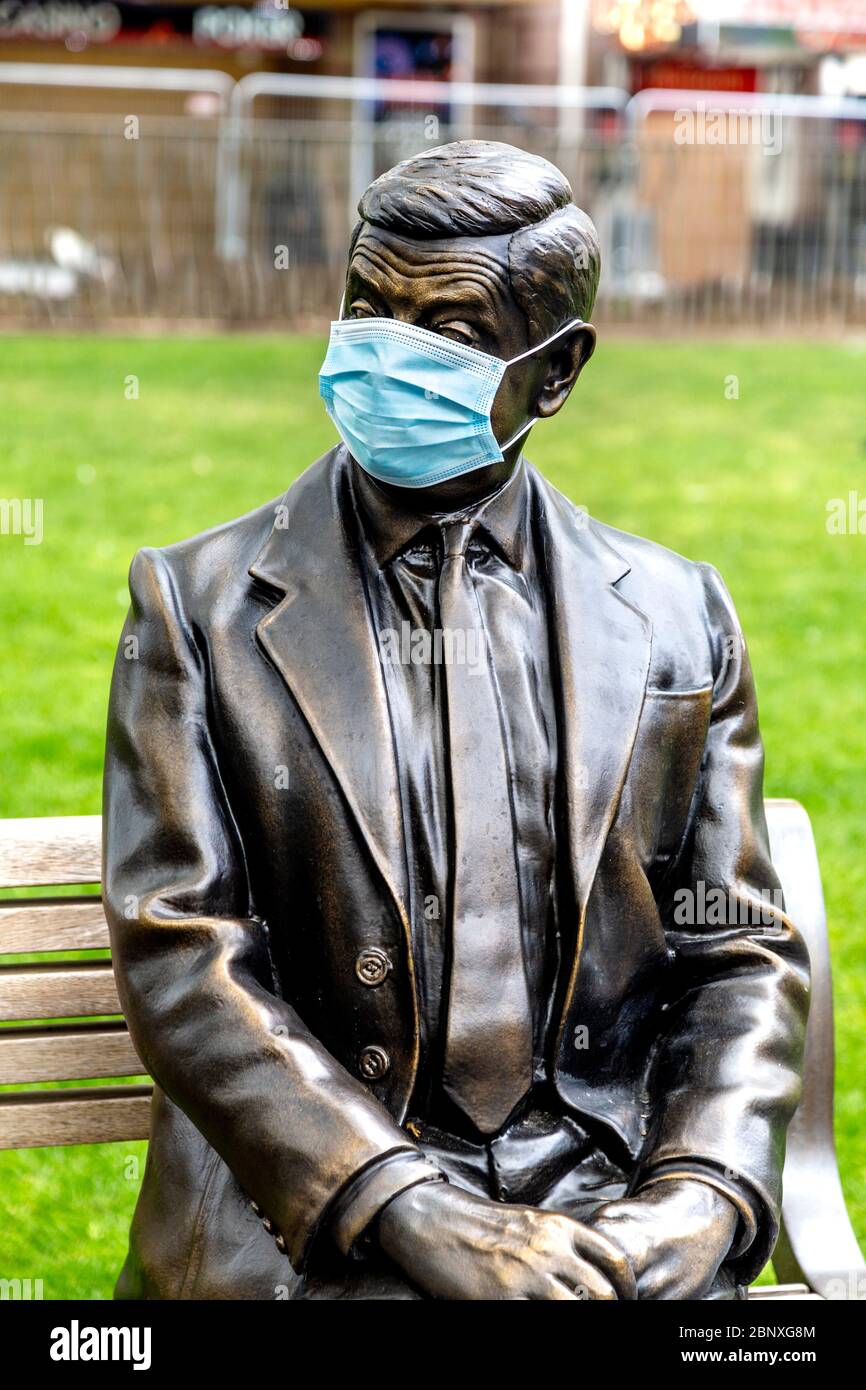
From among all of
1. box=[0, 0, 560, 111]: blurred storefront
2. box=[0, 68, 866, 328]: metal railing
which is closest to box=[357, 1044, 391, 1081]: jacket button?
box=[0, 68, 866, 328]: metal railing

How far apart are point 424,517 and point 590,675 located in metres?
0.38

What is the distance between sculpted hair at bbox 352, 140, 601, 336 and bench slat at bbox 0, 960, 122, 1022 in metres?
1.88

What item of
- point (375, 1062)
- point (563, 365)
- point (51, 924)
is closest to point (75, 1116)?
point (51, 924)

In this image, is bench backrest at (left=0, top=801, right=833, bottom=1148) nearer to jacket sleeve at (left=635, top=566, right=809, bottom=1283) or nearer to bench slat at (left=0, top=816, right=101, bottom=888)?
bench slat at (left=0, top=816, right=101, bottom=888)

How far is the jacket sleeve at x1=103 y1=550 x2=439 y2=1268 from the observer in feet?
10.0

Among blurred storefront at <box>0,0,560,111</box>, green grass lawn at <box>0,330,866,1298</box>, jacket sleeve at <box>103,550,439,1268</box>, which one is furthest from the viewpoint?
blurred storefront at <box>0,0,560,111</box>

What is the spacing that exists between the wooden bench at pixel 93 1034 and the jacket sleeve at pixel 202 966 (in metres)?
1.05

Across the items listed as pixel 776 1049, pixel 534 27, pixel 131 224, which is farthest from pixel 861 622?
pixel 534 27

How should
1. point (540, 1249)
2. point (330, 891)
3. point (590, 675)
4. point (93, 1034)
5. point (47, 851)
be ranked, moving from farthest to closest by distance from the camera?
1. point (93, 1034)
2. point (47, 851)
3. point (590, 675)
4. point (330, 891)
5. point (540, 1249)

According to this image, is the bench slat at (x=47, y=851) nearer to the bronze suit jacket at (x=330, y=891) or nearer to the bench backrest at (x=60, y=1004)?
the bench backrest at (x=60, y=1004)

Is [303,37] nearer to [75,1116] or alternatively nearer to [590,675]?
[75,1116]

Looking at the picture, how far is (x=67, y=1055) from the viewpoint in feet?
14.6
